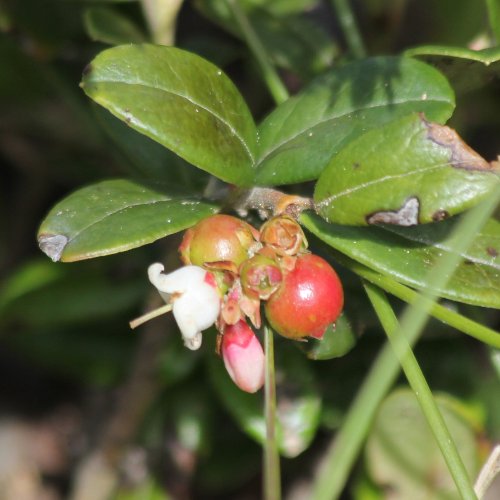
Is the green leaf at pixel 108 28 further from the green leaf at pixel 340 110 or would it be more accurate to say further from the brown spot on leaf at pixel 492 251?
the brown spot on leaf at pixel 492 251

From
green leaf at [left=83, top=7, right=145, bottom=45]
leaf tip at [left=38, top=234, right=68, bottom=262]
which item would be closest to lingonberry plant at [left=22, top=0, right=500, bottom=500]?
leaf tip at [left=38, top=234, right=68, bottom=262]

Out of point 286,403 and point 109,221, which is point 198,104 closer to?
point 109,221

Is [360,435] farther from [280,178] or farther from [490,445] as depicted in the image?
[490,445]

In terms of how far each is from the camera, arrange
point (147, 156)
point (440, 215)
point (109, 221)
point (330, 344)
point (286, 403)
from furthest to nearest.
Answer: point (286, 403) < point (147, 156) < point (330, 344) < point (109, 221) < point (440, 215)

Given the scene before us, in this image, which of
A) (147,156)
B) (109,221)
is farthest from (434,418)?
(147,156)

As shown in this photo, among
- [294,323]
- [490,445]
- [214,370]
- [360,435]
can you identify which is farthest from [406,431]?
[360,435]
